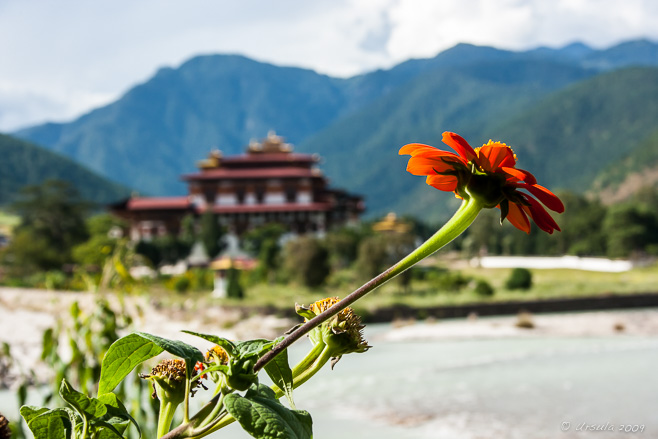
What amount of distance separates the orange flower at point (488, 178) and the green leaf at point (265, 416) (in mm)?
192

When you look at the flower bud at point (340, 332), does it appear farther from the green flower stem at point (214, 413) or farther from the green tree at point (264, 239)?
the green tree at point (264, 239)

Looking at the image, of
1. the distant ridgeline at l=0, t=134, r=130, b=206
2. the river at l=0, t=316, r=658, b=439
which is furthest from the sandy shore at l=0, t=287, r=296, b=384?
the distant ridgeline at l=0, t=134, r=130, b=206

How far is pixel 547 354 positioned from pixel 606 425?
17.4 ft

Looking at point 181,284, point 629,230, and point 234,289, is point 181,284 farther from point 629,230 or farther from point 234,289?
point 629,230

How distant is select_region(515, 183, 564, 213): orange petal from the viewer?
0.45 meters

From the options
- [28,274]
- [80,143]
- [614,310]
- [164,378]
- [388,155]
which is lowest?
[614,310]

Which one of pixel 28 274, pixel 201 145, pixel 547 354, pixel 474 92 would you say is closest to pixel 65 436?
pixel 547 354

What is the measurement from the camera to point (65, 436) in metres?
0.43

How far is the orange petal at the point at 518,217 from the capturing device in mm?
476

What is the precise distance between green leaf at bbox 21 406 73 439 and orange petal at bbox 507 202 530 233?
34 cm

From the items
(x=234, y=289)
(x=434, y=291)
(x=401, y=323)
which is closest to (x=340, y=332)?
(x=401, y=323)

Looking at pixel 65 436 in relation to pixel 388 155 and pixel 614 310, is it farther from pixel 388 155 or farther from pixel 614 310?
pixel 388 155

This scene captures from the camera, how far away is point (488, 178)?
47cm

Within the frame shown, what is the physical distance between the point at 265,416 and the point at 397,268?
11 centimetres
